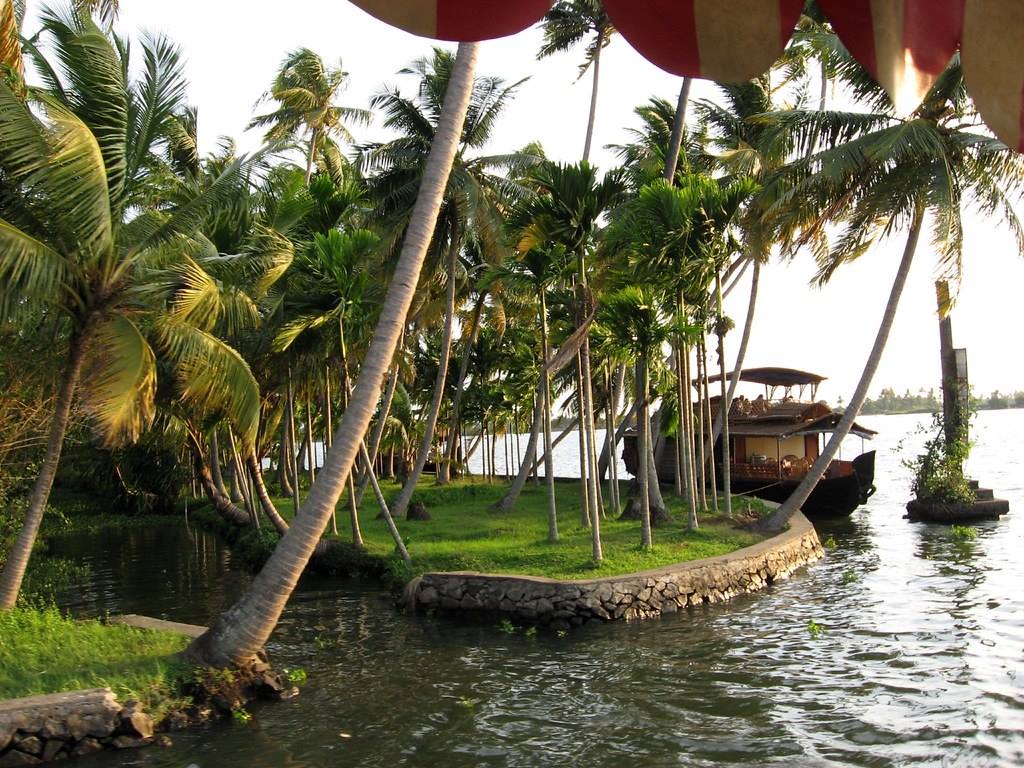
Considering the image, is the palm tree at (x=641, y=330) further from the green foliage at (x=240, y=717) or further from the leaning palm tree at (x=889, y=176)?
the green foliage at (x=240, y=717)

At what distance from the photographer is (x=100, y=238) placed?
11375 mm

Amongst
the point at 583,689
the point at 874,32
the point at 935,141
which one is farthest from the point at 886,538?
the point at 874,32

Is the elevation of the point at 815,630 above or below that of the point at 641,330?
below

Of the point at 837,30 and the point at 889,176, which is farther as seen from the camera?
the point at 889,176

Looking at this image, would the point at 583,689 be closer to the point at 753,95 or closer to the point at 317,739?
the point at 317,739

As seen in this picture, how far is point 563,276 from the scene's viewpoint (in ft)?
62.7

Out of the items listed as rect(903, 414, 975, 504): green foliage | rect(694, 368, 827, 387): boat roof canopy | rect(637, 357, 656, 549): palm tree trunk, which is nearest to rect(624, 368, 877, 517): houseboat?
rect(694, 368, 827, 387): boat roof canopy

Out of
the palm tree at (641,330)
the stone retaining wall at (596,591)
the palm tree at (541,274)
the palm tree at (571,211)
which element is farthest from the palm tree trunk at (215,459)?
the palm tree at (641,330)

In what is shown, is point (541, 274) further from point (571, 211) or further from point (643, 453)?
point (643, 453)

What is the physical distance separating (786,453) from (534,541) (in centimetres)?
1699

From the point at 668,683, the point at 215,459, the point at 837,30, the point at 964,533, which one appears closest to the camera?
the point at 837,30

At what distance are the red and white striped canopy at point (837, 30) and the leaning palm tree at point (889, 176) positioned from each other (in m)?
18.2

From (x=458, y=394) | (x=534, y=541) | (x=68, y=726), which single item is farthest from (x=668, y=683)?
(x=458, y=394)

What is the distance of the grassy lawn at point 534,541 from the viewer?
17812 millimetres
